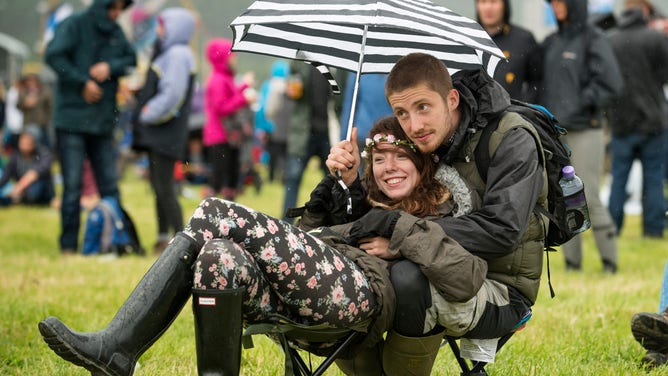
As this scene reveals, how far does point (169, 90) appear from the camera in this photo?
28.6 ft

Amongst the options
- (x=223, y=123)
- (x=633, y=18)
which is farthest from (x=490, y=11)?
(x=223, y=123)

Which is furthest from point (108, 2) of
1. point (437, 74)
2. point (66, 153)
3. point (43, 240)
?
point (437, 74)

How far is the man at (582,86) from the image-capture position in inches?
298

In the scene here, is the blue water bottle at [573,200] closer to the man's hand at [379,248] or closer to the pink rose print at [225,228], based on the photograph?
the man's hand at [379,248]

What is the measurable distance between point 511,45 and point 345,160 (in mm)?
3561

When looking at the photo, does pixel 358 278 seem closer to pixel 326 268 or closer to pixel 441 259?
pixel 326 268

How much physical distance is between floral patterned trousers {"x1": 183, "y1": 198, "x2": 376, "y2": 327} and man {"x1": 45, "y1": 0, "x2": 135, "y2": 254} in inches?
228

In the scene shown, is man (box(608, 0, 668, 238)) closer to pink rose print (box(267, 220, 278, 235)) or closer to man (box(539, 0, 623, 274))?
man (box(539, 0, 623, 274))

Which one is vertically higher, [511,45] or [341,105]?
[511,45]

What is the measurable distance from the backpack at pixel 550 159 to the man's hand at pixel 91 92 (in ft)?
18.6

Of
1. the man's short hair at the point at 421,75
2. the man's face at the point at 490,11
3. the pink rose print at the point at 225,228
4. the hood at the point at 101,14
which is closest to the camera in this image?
the pink rose print at the point at 225,228

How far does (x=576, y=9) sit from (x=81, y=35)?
14.4 ft

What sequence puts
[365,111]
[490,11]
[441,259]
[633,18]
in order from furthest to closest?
1. [633,18]
2. [365,111]
3. [490,11]
4. [441,259]

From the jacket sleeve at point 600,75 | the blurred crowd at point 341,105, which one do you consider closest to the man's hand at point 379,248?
the blurred crowd at point 341,105
